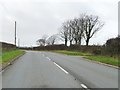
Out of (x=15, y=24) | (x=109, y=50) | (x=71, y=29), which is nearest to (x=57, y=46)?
(x=71, y=29)

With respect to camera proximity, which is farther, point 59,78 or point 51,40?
point 51,40

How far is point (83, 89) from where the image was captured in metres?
12.1

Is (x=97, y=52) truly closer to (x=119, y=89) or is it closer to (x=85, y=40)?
(x=119, y=89)

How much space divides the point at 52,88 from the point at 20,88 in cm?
127

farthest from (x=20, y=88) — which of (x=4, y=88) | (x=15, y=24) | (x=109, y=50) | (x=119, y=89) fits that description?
(x=15, y=24)

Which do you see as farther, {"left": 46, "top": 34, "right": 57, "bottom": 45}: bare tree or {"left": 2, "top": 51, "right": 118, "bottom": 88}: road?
{"left": 46, "top": 34, "right": 57, "bottom": 45}: bare tree

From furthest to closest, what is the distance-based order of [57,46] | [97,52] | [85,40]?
1. [57,46]
2. [85,40]
3. [97,52]

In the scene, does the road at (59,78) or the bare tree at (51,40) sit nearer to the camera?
the road at (59,78)

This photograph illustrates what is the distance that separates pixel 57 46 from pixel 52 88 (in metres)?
114

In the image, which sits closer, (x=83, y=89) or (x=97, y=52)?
(x=83, y=89)

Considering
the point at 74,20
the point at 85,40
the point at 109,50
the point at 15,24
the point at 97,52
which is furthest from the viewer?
the point at 74,20

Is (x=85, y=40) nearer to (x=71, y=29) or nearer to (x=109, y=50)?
(x=71, y=29)

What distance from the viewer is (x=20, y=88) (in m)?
12.2

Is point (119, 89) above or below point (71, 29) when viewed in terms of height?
below
